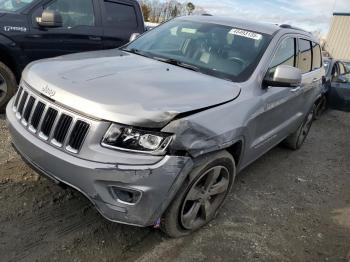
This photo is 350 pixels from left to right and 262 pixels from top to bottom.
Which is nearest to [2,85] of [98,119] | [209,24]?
[209,24]

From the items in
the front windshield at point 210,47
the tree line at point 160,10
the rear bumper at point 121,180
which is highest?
the front windshield at point 210,47

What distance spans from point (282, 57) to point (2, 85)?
385 cm

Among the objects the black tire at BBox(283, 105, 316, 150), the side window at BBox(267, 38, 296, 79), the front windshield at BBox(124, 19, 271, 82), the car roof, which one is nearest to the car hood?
the front windshield at BBox(124, 19, 271, 82)

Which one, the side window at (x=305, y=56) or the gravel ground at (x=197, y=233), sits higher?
the side window at (x=305, y=56)

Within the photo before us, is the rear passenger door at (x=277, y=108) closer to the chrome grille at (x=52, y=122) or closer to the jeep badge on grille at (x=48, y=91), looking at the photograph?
the chrome grille at (x=52, y=122)

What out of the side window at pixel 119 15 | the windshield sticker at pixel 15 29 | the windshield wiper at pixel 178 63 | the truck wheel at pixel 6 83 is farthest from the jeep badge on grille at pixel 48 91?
the side window at pixel 119 15

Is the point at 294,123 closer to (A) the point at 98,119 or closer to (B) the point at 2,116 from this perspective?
(A) the point at 98,119

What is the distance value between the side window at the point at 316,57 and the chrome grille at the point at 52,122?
412cm

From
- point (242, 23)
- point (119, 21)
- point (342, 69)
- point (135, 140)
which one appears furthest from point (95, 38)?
point (342, 69)

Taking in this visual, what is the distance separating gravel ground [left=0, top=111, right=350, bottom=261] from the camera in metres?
3.11

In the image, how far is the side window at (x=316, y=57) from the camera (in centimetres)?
576

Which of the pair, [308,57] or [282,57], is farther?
[308,57]

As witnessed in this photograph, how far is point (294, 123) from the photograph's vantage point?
17.5 feet

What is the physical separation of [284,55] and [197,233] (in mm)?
2266
